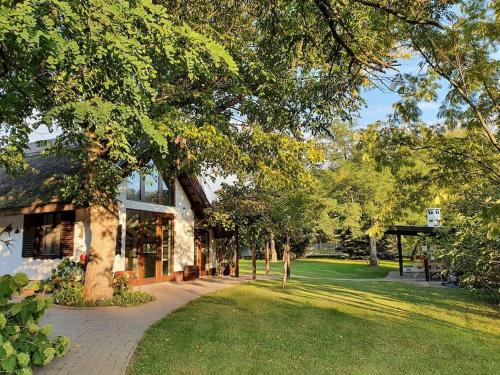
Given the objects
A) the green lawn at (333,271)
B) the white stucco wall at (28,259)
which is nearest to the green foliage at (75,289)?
the white stucco wall at (28,259)

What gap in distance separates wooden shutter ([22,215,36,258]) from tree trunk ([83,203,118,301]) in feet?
13.0

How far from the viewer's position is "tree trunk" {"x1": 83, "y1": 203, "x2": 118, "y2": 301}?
10820mm

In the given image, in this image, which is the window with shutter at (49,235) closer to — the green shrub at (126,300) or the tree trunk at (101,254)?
the tree trunk at (101,254)

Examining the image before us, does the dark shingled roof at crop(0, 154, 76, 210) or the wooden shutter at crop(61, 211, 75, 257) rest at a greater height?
the dark shingled roof at crop(0, 154, 76, 210)

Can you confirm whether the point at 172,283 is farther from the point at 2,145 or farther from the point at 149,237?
the point at 2,145

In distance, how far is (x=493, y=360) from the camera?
651 centimetres

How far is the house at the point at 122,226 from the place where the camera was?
1324 cm

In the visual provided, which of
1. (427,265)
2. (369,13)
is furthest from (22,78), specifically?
(427,265)

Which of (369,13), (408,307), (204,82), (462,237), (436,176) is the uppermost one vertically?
(204,82)

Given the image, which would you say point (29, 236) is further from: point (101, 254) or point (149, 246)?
point (101, 254)

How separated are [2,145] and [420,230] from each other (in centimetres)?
1866

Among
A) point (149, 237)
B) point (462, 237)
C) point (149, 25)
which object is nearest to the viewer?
point (149, 25)

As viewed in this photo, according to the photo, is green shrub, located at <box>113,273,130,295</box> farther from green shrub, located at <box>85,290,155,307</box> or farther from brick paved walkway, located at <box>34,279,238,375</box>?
brick paved walkway, located at <box>34,279,238,375</box>

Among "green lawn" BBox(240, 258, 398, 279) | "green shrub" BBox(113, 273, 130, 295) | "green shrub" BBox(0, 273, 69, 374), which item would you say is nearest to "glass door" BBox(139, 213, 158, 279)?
"green shrub" BBox(113, 273, 130, 295)
